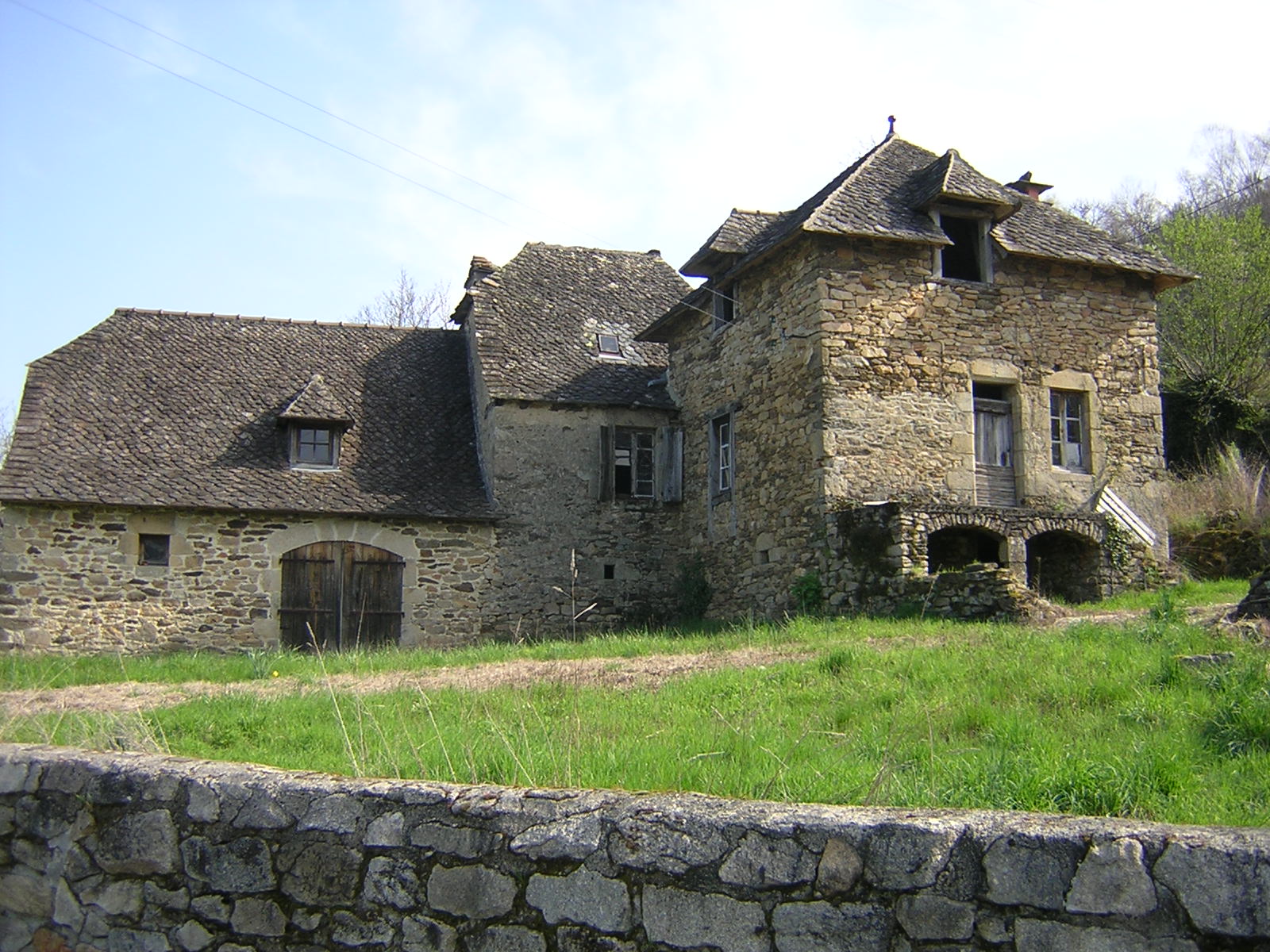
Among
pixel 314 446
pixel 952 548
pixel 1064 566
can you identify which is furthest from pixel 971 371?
pixel 314 446

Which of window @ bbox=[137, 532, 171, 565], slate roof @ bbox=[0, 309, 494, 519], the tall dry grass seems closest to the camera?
the tall dry grass

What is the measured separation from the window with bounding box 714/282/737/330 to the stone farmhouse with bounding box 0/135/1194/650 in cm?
6

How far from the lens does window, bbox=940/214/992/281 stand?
17.2 meters

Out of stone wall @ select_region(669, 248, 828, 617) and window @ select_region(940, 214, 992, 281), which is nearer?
stone wall @ select_region(669, 248, 828, 617)

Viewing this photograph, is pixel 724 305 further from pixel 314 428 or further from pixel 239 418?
pixel 239 418

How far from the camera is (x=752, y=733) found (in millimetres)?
6723

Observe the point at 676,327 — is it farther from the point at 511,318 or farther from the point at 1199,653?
the point at 1199,653

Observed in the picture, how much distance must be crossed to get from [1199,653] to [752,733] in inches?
187

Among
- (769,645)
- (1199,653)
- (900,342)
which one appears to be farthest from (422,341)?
(1199,653)

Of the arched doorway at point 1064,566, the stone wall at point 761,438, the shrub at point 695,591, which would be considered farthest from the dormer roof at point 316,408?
the arched doorway at point 1064,566

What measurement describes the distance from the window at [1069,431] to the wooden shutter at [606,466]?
7.52 m

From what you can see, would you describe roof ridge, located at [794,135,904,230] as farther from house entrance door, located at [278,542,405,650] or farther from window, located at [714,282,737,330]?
house entrance door, located at [278,542,405,650]

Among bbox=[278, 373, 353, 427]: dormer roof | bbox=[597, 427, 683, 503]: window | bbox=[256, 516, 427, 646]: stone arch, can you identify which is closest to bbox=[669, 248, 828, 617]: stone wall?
bbox=[597, 427, 683, 503]: window

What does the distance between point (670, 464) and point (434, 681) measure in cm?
978
